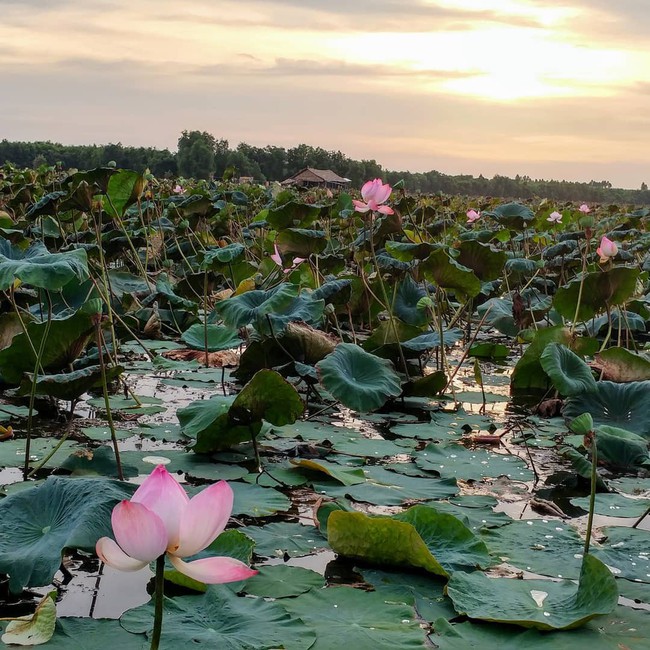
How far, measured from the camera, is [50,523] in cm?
137

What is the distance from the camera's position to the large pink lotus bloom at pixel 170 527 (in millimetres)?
766

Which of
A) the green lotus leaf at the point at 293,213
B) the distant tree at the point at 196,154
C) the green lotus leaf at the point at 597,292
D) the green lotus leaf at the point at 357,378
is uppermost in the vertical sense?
the distant tree at the point at 196,154

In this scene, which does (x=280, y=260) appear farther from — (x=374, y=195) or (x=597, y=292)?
(x=597, y=292)

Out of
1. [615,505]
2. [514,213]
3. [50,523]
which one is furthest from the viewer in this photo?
[514,213]

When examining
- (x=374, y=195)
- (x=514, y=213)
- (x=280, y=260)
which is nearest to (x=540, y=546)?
(x=374, y=195)

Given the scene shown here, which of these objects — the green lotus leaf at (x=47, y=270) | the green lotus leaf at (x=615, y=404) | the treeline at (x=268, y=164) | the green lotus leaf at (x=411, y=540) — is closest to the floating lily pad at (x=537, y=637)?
the green lotus leaf at (x=411, y=540)

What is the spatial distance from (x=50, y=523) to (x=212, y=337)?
2202mm

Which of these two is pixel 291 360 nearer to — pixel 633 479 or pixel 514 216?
pixel 633 479

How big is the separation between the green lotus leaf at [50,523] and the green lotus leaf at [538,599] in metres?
0.59

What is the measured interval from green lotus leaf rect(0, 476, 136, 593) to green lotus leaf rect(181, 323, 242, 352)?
1967 mm

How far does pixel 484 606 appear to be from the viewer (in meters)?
1.34

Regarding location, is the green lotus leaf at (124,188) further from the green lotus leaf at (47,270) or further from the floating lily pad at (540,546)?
the floating lily pad at (540,546)

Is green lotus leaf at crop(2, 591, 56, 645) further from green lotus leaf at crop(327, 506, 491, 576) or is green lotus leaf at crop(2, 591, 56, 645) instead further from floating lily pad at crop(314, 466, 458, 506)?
floating lily pad at crop(314, 466, 458, 506)

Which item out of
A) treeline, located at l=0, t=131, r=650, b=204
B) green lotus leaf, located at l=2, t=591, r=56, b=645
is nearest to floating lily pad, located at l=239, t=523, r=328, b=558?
green lotus leaf, located at l=2, t=591, r=56, b=645
